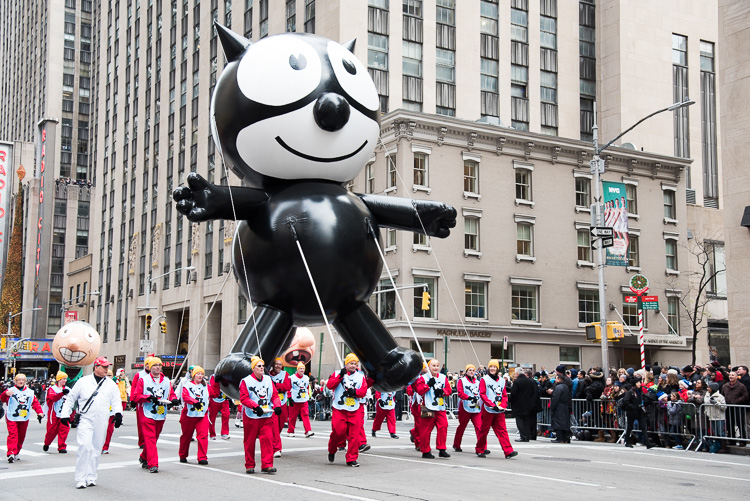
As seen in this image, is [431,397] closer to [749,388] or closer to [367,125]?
[367,125]

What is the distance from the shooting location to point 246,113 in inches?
415

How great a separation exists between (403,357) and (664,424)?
9099 millimetres

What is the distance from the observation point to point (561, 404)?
1814 centimetres

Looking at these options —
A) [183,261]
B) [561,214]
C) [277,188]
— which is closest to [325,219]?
[277,188]

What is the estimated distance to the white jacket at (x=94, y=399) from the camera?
10.9m

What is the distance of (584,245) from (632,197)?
3717mm

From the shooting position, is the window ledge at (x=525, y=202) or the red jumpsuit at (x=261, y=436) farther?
the window ledge at (x=525, y=202)

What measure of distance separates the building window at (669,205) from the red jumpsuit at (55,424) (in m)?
34.3

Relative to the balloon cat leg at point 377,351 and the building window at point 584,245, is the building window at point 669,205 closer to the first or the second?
the building window at point 584,245

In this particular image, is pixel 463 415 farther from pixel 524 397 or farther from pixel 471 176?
pixel 471 176

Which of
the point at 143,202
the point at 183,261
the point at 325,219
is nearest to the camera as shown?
the point at 325,219

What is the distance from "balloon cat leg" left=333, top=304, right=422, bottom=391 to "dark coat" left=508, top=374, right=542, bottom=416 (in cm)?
765

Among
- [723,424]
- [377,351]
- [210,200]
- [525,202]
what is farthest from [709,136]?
[210,200]

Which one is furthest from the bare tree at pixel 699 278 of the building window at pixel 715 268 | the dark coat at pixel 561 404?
the dark coat at pixel 561 404
